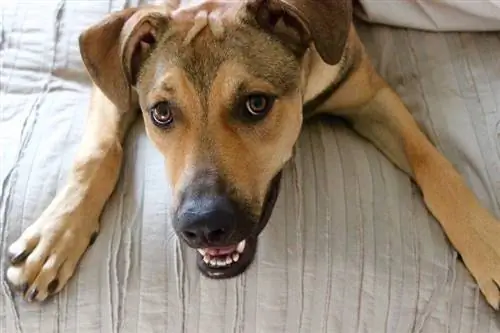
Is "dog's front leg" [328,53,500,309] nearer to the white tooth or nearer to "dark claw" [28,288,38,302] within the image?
the white tooth

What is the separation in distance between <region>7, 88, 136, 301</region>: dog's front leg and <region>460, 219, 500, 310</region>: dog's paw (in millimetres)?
757

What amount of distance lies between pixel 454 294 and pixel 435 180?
25cm

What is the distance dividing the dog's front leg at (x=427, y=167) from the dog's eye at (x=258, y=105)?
1.25 feet

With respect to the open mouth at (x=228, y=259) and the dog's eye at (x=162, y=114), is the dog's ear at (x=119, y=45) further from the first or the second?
the open mouth at (x=228, y=259)

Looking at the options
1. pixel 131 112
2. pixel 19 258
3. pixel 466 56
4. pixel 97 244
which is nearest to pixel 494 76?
pixel 466 56

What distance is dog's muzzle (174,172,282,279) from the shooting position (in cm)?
144

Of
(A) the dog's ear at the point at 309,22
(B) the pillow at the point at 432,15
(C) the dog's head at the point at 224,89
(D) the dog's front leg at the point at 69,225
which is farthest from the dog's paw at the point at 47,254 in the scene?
(B) the pillow at the point at 432,15

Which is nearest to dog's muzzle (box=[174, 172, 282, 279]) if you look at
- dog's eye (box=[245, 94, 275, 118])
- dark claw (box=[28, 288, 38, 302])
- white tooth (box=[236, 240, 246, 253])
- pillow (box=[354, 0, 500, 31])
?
white tooth (box=[236, 240, 246, 253])

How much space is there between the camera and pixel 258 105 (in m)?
1.57

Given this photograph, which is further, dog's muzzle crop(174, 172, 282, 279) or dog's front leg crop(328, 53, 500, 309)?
dog's front leg crop(328, 53, 500, 309)

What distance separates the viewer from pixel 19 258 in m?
1.56

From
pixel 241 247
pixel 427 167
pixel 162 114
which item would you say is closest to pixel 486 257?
pixel 427 167

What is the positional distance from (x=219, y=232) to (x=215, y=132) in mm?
210

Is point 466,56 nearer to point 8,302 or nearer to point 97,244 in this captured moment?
point 97,244
